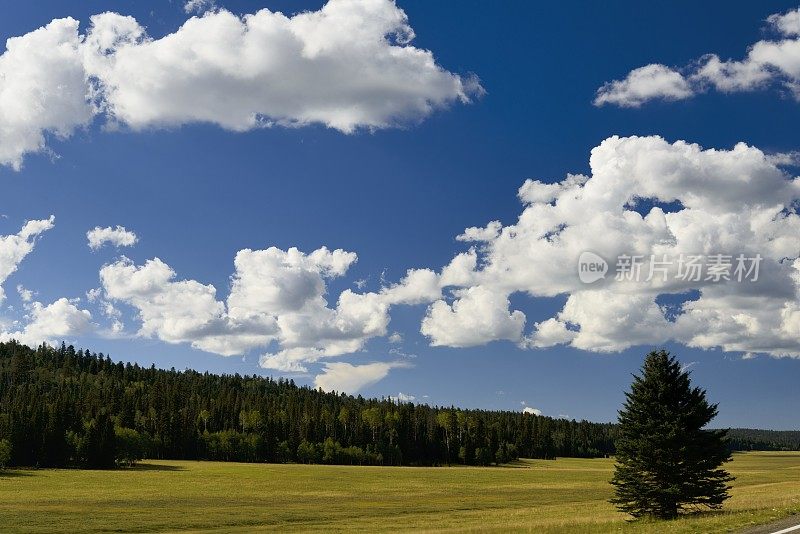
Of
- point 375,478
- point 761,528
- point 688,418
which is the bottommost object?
point 375,478

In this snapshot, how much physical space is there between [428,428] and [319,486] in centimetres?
10924

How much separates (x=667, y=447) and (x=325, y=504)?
1596 inches

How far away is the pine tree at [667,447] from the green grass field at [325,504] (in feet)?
6.82

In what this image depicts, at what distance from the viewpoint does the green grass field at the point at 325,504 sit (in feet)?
135

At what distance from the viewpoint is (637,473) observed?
3662cm

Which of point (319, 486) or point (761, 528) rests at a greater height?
point (761, 528)

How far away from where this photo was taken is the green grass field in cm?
4109

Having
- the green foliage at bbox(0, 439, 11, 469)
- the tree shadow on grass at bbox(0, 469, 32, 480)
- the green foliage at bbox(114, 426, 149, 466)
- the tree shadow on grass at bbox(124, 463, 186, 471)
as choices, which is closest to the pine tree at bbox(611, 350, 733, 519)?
the tree shadow on grass at bbox(0, 469, 32, 480)

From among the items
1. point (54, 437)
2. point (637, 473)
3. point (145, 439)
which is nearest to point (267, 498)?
point (637, 473)

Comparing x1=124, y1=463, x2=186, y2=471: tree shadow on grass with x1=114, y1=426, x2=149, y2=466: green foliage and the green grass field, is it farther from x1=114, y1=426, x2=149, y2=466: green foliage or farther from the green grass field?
the green grass field

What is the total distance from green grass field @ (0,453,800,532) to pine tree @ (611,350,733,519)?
2.08m

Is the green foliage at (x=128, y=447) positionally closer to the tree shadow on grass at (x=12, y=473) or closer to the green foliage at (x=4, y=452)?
the green foliage at (x=4, y=452)

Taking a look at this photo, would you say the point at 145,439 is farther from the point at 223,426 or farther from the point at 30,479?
the point at 30,479

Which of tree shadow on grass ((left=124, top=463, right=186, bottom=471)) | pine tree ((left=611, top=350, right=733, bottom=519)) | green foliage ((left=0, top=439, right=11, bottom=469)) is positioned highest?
pine tree ((left=611, top=350, right=733, bottom=519))
